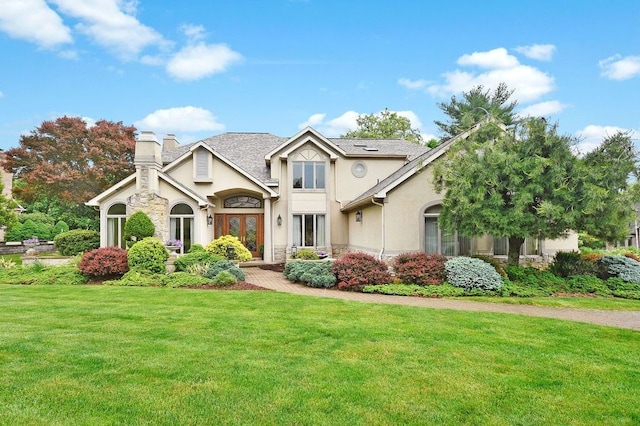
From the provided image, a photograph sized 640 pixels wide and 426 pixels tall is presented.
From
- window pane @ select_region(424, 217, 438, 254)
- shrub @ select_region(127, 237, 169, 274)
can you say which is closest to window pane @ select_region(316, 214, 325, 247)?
window pane @ select_region(424, 217, 438, 254)

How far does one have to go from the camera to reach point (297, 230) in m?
21.2

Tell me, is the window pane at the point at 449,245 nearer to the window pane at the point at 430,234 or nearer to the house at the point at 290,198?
the house at the point at 290,198

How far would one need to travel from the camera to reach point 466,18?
16.3m

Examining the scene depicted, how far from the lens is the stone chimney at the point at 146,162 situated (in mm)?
17516

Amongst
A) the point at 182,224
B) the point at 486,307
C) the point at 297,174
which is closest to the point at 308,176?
the point at 297,174

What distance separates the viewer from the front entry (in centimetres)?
2208

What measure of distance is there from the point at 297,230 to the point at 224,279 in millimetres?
8497

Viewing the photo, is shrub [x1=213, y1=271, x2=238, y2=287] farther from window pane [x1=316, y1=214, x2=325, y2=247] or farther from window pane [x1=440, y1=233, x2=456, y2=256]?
window pane [x1=316, y1=214, x2=325, y2=247]

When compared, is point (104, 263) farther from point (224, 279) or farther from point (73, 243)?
point (73, 243)

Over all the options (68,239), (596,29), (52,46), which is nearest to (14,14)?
(52,46)

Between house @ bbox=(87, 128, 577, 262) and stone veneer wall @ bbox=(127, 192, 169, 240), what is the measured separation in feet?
0.14

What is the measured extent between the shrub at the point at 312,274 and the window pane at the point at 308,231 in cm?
636

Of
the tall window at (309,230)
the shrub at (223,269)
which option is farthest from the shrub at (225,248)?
the tall window at (309,230)

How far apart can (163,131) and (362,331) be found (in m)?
21.5
